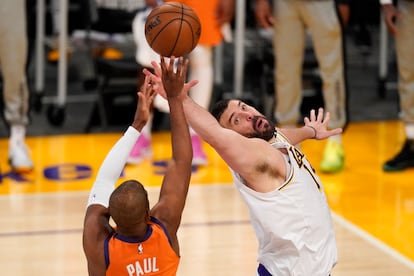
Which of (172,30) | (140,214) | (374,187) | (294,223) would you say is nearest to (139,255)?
(140,214)

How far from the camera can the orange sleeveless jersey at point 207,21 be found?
7.59 m

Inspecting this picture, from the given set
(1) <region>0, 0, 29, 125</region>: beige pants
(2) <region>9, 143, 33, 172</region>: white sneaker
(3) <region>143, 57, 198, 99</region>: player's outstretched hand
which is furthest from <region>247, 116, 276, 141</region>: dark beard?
(2) <region>9, 143, 33, 172</region>: white sneaker

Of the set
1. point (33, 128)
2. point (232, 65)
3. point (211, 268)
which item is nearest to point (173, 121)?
point (211, 268)

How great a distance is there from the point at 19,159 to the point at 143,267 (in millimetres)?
3789

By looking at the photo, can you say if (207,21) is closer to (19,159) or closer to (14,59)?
(14,59)

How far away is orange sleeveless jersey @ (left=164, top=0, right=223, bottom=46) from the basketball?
101 inches

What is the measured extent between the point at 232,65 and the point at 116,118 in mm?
2210

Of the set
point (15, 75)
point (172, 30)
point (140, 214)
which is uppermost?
point (172, 30)

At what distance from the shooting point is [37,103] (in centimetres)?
908

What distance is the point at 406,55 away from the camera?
7.62m

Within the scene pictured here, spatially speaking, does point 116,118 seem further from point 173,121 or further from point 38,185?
point 173,121

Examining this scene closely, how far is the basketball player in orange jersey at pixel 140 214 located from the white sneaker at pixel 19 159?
11.1 feet

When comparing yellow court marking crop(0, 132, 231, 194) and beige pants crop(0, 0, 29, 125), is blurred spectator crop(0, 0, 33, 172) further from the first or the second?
yellow court marking crop(0, 132, 231, 194)

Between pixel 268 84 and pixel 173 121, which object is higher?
pixel 173 121
